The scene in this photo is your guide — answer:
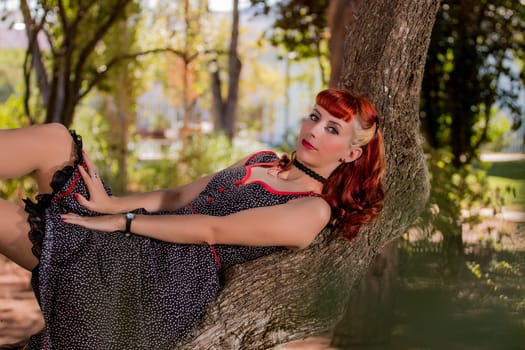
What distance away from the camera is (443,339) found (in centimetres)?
391

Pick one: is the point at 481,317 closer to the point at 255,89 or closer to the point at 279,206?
the point at 279,206

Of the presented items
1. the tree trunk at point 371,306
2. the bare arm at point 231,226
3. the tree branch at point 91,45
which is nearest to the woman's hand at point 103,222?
the bare arm at point 231,226

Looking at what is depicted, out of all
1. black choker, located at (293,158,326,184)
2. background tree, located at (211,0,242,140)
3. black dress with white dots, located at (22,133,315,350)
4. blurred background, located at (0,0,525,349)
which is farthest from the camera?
background tree, located at (211,0,242,140)

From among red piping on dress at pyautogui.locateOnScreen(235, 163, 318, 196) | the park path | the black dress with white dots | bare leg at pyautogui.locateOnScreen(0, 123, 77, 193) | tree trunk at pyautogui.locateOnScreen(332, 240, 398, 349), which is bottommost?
the park path

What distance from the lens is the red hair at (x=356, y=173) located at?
3.43 m

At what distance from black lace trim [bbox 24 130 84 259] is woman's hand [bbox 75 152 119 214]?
5 cm

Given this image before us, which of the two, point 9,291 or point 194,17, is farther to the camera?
point 194,17

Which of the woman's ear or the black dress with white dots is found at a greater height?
the woman's ear

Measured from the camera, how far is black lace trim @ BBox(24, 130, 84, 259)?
3164mm

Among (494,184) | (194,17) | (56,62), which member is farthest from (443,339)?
(194,17)

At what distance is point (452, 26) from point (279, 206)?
6.59m

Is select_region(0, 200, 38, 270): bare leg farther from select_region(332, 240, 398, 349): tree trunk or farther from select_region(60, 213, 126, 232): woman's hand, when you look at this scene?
select_region(332, 240, 398, 349): tree trunk

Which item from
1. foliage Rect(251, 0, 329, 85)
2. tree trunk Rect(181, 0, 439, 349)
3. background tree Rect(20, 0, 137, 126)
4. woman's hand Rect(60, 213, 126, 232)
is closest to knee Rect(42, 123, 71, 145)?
woman's hand Rect(60, 213, 126, 232)

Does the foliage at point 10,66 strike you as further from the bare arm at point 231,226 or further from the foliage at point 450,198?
the bare arm at point 231,226
